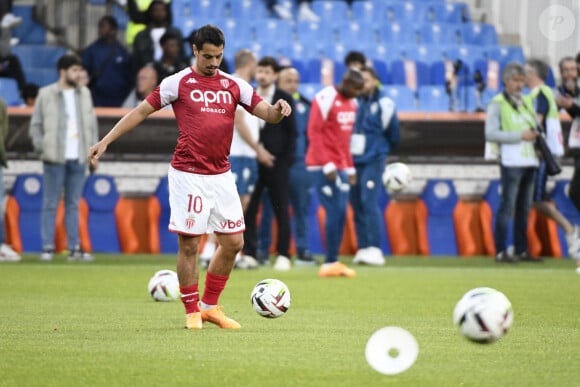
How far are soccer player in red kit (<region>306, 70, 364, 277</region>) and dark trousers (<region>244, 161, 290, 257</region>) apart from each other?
2.87 feet

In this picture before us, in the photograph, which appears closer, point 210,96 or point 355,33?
point 210,96

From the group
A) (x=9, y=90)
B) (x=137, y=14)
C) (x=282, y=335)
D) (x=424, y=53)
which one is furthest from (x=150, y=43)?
(x=282, y=335)

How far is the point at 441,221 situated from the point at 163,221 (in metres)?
4.04

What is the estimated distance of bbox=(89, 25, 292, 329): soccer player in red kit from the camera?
870 cm

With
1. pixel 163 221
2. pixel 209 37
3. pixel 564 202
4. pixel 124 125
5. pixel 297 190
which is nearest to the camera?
pixel 209 37

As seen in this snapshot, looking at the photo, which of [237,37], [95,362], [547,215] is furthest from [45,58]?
[95,362]

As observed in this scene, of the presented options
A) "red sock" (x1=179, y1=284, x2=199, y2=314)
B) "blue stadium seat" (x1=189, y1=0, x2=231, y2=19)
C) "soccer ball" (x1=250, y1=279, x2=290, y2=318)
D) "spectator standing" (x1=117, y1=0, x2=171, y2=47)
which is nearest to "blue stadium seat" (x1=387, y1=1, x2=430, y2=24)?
"blue stadium seat" (x1=189, y1=0, x2=231, y2=19)

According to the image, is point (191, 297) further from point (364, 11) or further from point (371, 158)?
point (364, 11)

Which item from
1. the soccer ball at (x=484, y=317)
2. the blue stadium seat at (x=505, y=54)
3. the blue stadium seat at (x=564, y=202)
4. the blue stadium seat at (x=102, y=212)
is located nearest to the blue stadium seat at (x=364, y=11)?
the blue stadium seat at (x=505, y=54)

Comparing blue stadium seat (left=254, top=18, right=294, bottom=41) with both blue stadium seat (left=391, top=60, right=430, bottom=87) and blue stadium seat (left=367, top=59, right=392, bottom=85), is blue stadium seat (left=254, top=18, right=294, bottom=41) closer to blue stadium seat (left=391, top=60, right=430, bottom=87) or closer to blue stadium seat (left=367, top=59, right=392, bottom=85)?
blue stadium seat (left=367, top=59, right=392, bottom=85)

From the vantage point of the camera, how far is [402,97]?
75.6 feet

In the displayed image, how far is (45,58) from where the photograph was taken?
78.4ft

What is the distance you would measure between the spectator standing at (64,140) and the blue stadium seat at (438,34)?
427 inches

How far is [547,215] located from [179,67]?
5.67 m
